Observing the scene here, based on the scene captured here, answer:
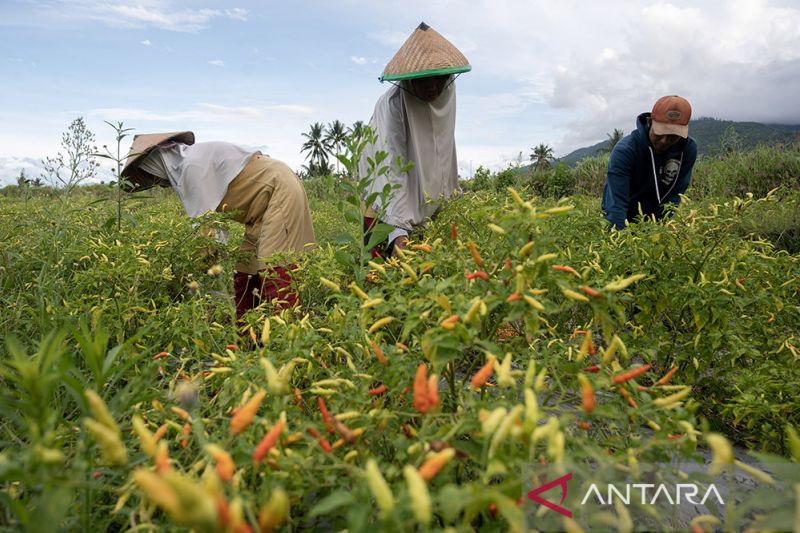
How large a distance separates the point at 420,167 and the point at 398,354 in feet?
7.17

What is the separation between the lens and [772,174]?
29.1 feet

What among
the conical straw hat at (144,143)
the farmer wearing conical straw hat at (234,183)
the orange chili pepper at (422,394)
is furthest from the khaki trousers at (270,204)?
the orange chili pepper at (422,394)

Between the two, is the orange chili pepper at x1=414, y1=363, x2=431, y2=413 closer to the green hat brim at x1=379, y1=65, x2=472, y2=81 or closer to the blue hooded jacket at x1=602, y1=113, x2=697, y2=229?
the green hat brim at x1=379, y1=65, x2=472, y2=81

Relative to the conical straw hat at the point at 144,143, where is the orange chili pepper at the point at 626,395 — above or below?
below

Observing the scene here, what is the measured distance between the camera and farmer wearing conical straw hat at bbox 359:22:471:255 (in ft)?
9.04

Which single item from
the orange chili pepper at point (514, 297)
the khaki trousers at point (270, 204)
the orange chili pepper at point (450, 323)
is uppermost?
the khaki trousers at point (270, 204)

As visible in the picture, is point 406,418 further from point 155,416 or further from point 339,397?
point 155,416

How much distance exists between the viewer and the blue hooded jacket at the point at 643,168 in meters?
3.38

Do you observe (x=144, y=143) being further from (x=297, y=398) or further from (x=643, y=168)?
(x=643, y=168)

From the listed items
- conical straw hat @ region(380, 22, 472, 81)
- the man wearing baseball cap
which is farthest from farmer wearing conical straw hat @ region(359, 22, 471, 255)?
the man wearing baseball cap

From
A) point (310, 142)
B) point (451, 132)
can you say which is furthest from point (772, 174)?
point (310, 142)

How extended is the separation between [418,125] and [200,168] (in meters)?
1.33

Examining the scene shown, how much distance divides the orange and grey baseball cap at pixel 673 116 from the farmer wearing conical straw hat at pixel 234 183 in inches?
87.7

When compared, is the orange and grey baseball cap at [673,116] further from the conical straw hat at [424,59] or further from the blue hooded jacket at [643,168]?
the conical straw hat at [424,59]
